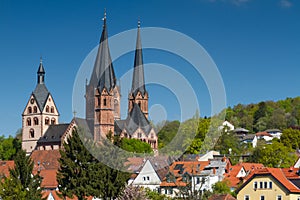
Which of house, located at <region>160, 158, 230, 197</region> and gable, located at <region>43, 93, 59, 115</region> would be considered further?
gable, located at <region>43, 93, 59, 115</region>

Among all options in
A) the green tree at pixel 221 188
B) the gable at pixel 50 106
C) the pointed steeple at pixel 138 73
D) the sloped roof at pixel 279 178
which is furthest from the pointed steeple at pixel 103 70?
the sloped roof at pixel 279 178

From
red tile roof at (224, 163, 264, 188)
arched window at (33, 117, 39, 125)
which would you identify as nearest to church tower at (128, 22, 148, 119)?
arched window at (33, 117, 39, 125)

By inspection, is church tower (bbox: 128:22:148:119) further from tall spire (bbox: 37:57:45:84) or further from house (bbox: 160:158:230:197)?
house (bbox: 160:158:230:197)

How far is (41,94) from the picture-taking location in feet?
401

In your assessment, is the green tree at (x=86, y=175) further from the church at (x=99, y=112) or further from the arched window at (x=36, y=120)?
the arched window at (x=36, y=120)

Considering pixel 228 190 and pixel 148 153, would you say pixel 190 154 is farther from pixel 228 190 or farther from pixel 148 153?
pixel 228 190

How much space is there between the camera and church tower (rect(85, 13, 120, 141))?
107812 mm

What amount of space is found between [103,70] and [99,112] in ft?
22.1

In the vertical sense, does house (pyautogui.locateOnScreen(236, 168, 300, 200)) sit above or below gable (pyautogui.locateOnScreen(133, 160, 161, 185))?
below

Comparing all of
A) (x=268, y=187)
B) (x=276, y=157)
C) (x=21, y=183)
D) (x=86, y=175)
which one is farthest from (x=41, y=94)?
(x=268, y=187)

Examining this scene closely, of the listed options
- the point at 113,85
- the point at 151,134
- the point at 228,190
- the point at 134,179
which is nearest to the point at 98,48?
the point at 113,85

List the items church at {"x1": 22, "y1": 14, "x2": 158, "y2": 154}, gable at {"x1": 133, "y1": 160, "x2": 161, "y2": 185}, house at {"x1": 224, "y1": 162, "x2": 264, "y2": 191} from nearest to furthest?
house at {"x1": 224, "y1": 162, "x2": 264, "y2": 191}
gable at {"x1": 133, "y1": 160, "x2": 161, "y2": 185}
church at {"x1": 22, "y1": 14, "x2": 158, "y2": 154}

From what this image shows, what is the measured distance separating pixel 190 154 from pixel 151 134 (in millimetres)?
20147

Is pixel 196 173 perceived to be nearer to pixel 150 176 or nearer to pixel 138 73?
pixel 150 176
